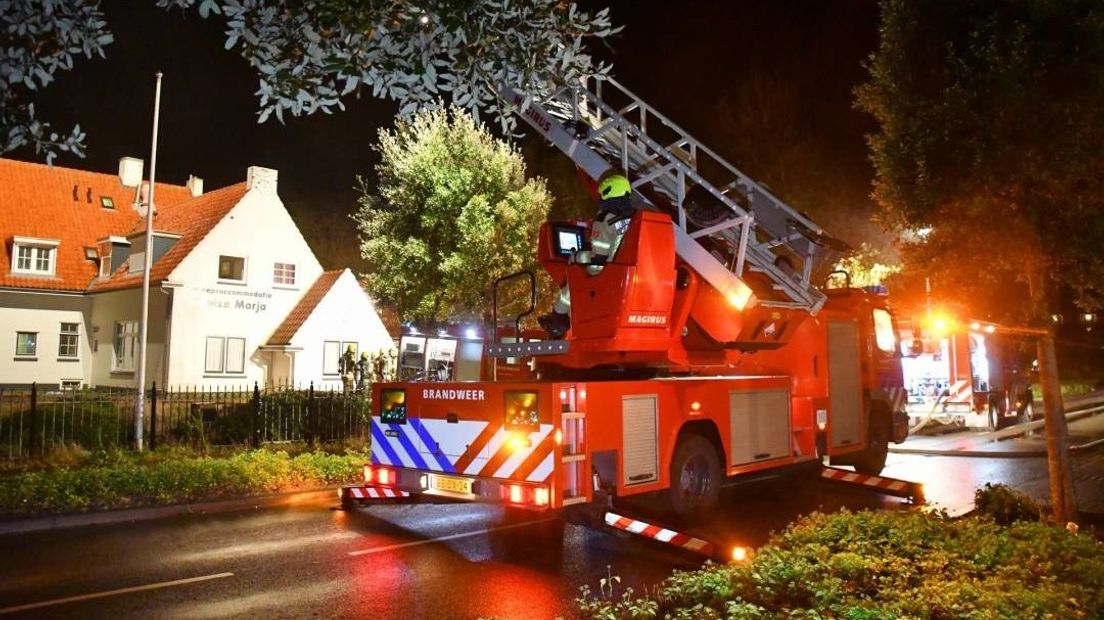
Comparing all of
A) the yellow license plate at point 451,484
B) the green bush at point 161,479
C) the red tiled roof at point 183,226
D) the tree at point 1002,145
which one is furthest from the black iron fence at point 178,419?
the tree at point 1002,145

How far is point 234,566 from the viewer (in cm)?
711

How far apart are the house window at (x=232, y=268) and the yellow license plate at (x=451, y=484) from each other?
1991cm

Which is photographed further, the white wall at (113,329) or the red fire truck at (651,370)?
the white wall at (113,329)

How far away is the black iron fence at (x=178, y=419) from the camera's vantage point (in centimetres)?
1275

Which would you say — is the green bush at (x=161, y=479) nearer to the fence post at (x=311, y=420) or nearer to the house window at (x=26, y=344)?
the fence post at (x=311, y=420)

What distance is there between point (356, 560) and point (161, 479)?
4840 millimetres

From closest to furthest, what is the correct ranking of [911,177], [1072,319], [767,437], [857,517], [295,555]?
[857,517], [911,177], [295,555], [767,437], [1072,319]

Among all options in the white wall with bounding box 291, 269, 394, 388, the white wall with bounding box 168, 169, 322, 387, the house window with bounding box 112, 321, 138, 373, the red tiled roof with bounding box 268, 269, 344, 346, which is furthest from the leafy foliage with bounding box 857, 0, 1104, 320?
the house window with bounding box 112, 321, 138, 373

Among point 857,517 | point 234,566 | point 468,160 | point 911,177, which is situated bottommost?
point 234,566

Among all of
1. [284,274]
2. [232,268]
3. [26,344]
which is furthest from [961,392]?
[26,344]

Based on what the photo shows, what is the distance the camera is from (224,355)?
2481cm

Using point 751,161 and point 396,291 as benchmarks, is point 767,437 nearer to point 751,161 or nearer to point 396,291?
point 396,291

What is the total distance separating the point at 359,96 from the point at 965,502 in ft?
28.6

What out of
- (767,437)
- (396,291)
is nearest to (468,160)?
(396,291)
